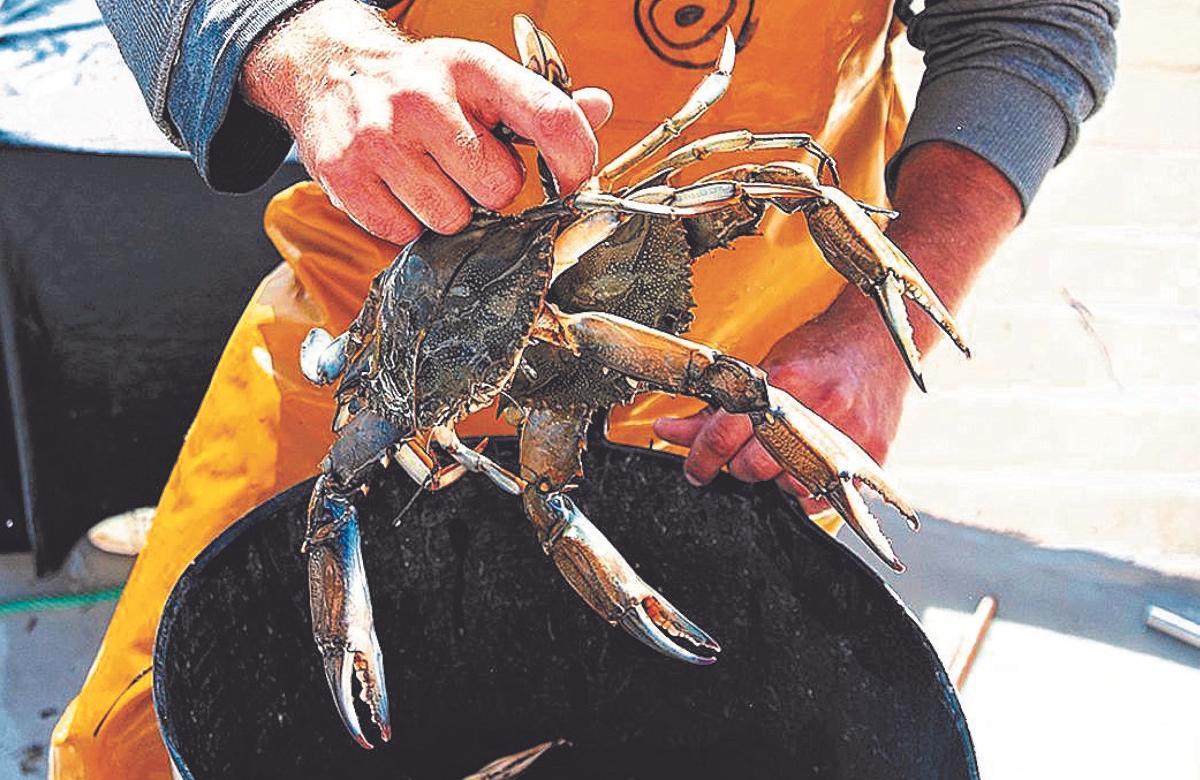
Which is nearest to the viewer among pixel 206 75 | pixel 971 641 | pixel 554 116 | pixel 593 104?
pixel 554 116

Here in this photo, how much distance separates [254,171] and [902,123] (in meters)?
0.87

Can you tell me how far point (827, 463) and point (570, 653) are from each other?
0.62 m

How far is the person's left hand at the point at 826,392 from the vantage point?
1.09 m

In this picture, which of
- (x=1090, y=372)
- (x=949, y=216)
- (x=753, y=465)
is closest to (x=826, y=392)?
(x=753, y=465)

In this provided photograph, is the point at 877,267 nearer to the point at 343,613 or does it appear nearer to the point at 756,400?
the point at 756,400

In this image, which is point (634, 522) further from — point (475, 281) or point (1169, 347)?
point (1169, 347)

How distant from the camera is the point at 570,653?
1316 mm

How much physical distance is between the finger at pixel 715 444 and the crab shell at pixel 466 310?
29cm

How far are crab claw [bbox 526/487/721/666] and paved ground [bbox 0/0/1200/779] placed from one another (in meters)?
0.94

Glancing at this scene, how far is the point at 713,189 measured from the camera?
31.1 inches

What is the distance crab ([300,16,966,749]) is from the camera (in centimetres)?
78

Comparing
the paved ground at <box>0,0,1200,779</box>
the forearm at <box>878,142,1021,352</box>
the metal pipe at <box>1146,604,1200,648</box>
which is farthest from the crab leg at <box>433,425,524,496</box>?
the metal pipe at <box>1146,604,1200,648</box>

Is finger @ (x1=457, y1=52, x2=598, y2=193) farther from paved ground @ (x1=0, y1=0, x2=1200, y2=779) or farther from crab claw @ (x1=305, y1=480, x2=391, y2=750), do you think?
paved ground @ (x1=0, y1=0, x2=1200, y2=779)

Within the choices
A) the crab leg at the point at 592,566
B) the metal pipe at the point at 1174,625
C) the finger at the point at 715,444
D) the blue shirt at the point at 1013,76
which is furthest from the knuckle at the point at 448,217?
the metal pipe at the point at 1174,625
